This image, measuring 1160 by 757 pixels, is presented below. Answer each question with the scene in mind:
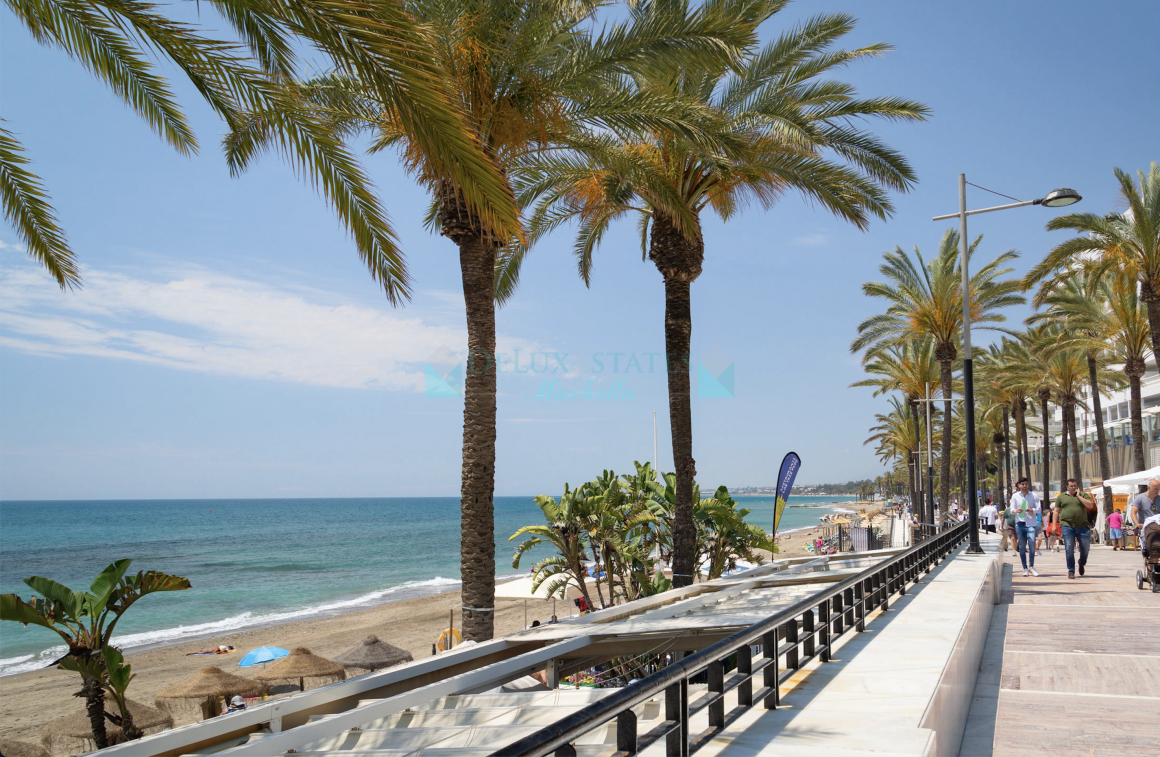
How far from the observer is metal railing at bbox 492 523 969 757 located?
92.9 inches

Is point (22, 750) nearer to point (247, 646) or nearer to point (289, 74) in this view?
point (289, 74)

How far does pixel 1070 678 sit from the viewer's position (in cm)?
709

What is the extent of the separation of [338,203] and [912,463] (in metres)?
56.8

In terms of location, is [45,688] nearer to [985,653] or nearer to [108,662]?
[108,662]

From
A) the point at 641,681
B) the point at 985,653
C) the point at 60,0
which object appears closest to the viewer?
the point at 641,681

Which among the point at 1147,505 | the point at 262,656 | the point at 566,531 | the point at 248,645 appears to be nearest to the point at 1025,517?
the point at 1147,505

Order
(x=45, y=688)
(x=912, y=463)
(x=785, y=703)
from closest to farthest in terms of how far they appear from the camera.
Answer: (x=785, y=703) < (x=45, y=688) < (x=912, y=463)

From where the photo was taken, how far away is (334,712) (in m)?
5.87

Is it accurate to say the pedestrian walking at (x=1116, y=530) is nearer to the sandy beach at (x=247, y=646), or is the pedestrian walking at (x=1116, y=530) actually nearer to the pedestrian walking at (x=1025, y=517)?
the pedestrian walking at (x=1025, y=517)

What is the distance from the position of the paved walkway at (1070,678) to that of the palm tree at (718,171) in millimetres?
5770

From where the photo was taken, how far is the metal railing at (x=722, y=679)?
236 centimetres

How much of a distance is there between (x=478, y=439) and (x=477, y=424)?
7.9 inches

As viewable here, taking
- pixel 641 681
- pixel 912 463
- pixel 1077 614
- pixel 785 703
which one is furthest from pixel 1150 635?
pixel 912 463

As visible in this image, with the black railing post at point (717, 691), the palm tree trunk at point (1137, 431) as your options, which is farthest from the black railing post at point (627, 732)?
the palm tree trunk at point (1137, 431)
